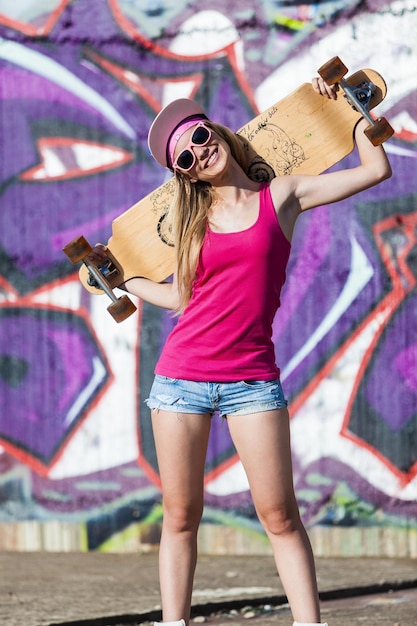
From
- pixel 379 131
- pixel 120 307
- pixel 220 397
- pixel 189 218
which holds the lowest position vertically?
pixel 220 397

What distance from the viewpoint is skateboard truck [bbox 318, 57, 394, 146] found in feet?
12.8

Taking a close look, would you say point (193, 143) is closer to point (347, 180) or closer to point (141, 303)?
point (347, 180)

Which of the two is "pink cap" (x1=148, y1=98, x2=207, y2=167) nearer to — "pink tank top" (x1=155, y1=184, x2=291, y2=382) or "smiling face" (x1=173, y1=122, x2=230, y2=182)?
"smiling face" (x1=173, y1=122, x2=230, y2=182)

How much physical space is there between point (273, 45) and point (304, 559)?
9.89ft

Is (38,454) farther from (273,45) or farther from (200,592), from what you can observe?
(273,45)

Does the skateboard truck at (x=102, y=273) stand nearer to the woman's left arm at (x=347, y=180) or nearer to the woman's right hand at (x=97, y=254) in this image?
the woman's right hand at (x=97, y=254)

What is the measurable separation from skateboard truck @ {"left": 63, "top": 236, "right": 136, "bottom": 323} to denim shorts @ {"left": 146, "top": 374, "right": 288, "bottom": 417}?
447 mm

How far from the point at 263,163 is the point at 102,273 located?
0.72m

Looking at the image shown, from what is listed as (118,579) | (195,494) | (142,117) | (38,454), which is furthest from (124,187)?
(195,494)

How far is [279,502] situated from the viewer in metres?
3.90

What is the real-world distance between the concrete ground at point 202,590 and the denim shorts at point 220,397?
54.7 inches

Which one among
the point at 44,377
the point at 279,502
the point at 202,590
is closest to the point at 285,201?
the point at 279,502

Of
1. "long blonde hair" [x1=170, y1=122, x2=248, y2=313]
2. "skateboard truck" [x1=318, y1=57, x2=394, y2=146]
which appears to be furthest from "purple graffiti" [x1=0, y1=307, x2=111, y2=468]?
"skateboard truck" [x1=318, y1=57, x2=394, y2=146]

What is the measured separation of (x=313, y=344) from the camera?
605 centimetres
